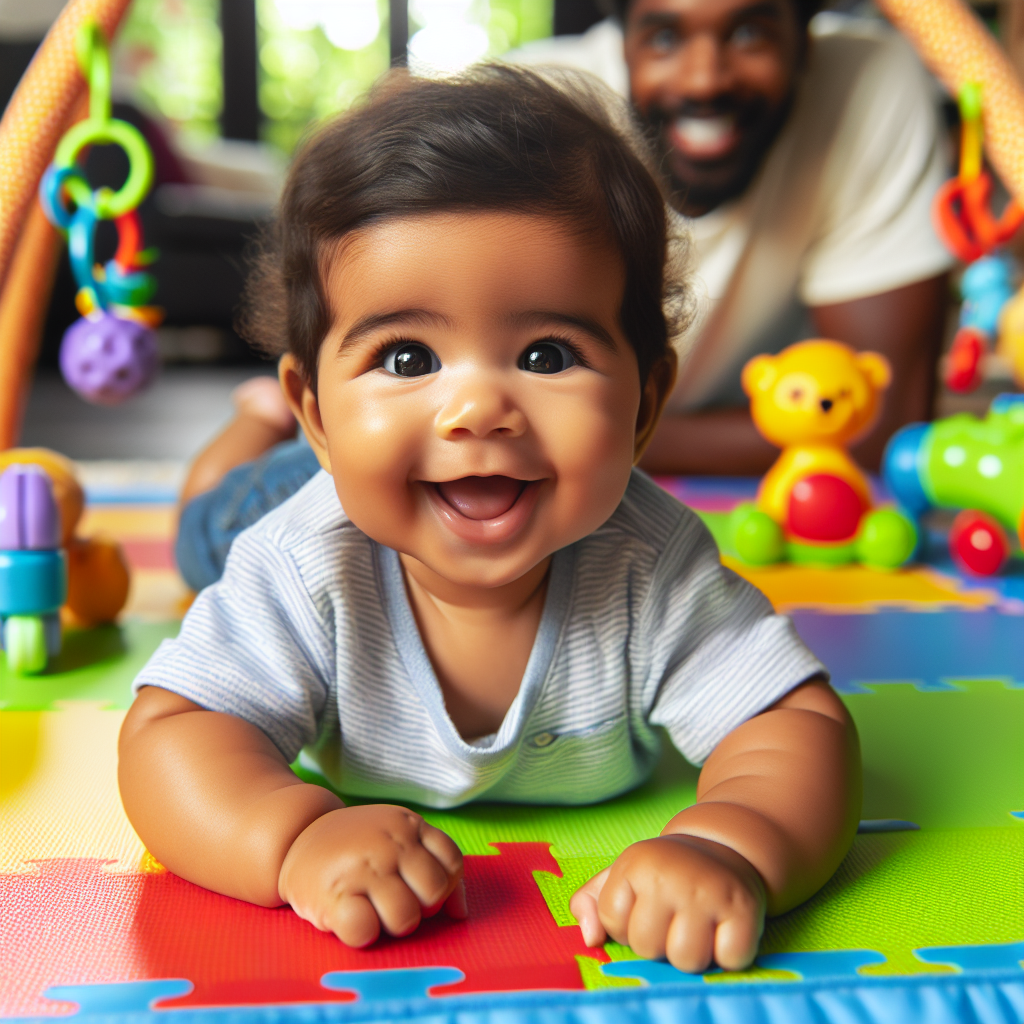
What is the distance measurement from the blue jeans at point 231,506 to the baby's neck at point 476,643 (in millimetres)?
303

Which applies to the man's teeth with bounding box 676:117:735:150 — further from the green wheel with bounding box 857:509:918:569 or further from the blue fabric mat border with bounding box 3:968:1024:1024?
the blue fabric mat border with bounding box 3:968:1024:1024

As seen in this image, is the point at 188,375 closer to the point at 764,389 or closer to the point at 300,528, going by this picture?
the point at 764,389

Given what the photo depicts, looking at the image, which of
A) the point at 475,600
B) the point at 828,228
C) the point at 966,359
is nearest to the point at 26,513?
the point at 475,600

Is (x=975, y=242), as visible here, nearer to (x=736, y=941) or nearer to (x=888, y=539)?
(x=888, y=539)

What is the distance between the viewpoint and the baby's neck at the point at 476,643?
0.59 metres

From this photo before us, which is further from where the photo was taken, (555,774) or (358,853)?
(555,774)

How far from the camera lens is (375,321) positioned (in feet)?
1.61

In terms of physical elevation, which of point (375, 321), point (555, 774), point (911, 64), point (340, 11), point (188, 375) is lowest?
point (188, 375)

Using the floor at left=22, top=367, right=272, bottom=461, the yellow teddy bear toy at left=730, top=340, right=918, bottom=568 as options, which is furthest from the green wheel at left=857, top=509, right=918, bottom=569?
the floor at left=22, top=367, right=272, bottom=461

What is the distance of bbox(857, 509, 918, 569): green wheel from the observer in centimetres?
118

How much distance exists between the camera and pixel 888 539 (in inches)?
46.5

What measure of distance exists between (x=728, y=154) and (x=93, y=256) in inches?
37.3

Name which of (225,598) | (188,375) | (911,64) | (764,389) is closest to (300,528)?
(225,598)

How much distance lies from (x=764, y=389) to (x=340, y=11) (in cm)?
451
